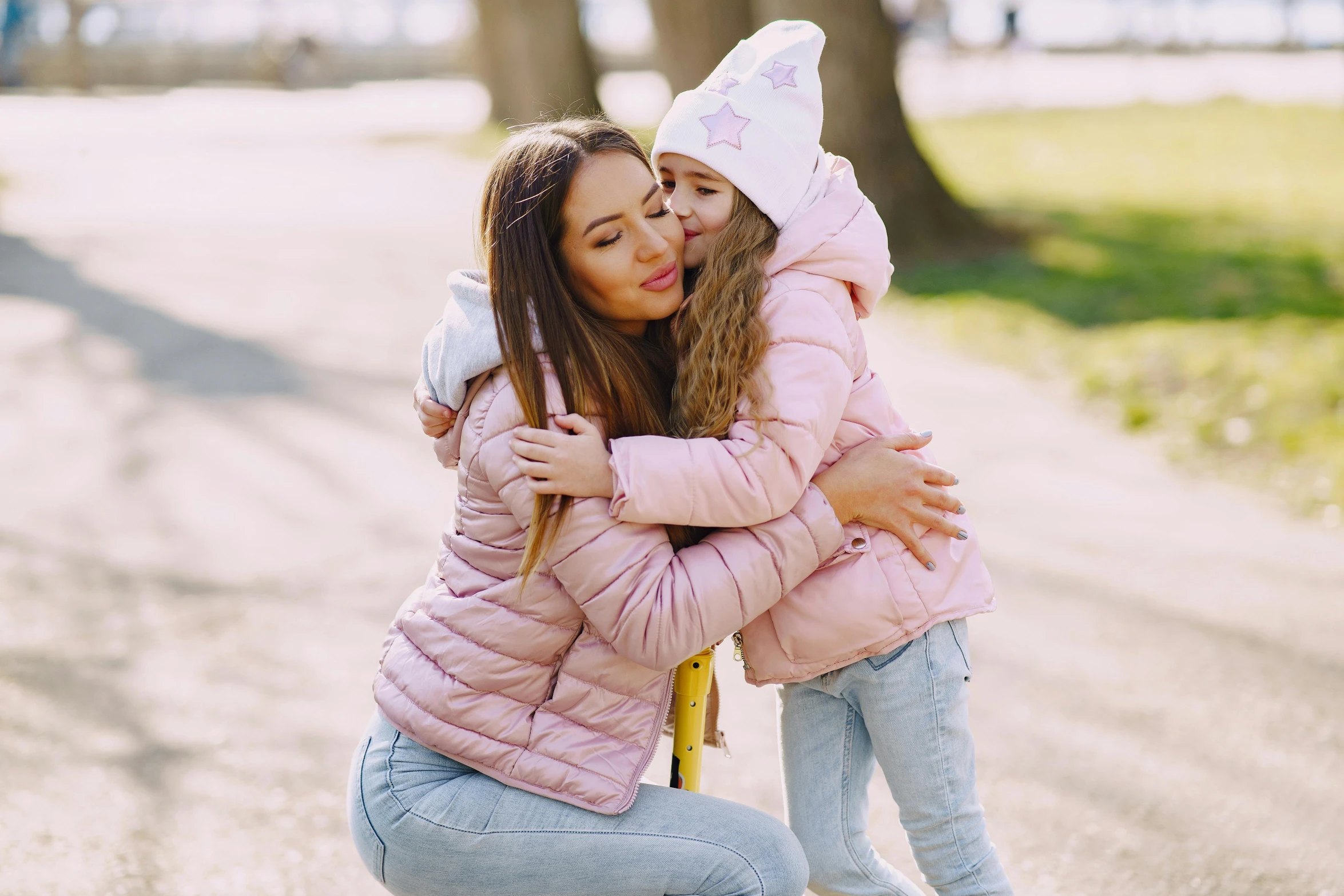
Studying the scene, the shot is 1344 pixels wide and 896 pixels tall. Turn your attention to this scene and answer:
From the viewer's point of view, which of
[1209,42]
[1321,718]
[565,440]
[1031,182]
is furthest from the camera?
[1209,42]

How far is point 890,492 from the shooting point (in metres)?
2.22

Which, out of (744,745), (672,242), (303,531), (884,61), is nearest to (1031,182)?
(884,61)

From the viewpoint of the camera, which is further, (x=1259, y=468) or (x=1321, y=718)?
(x=1259, y=468)

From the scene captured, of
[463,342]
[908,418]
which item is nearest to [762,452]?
[463,342]

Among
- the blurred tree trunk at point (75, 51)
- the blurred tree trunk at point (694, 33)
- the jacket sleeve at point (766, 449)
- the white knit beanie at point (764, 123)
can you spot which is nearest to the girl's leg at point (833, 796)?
the jacket sleeve at point (766, 449)

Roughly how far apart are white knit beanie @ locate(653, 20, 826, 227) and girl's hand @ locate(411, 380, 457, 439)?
0.59 meters

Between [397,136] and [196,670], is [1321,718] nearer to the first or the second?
[196,670]

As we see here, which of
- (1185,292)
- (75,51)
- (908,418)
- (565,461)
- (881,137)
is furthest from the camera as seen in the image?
(75,51)

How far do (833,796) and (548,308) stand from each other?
107 centimetres

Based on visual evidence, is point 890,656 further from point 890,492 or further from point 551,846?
point 551,846

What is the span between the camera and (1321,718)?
12.2 feet

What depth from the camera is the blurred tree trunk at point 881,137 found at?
9.88m

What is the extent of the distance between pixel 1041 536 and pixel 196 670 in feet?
10.4

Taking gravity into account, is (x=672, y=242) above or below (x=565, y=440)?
above
